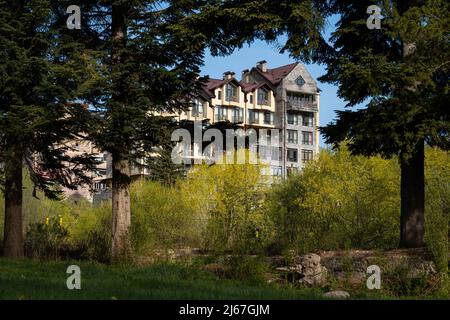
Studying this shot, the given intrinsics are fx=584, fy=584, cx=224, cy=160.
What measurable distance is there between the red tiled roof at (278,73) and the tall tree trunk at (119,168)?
65749 mm

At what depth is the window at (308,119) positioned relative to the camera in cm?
8700

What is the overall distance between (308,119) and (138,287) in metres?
79.9

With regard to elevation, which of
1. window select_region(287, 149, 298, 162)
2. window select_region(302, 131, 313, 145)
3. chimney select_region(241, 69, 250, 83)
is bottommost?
window select_region(287, 149, 298, 162)

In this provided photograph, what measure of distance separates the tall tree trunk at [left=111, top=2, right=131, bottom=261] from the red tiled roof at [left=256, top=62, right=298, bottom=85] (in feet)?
216

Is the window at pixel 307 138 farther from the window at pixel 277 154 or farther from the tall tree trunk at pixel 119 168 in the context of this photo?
the tall tree trunk at pixel 119 168

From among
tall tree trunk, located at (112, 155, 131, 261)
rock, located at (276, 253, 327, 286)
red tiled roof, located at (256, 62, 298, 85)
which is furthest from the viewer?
red tiled roof, located at (256, 62, 298, 85)

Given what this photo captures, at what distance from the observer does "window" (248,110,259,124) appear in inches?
3171

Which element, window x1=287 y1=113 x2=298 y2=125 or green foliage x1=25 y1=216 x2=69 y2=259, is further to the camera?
window x1=287 y1=113 x2=298 y2=125

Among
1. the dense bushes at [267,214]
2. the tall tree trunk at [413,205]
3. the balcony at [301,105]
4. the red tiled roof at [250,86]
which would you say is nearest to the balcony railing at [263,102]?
the red tiled roof at [250,86]

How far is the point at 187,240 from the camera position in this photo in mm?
26938

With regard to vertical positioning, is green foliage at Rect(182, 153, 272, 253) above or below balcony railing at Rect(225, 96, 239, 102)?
below

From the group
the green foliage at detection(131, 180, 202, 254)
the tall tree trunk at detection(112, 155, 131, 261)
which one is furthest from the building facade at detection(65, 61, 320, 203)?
the tall tree trunk at detection(112, 155, 131, 261)

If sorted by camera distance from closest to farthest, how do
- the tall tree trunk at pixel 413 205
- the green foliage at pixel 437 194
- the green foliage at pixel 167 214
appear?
the tall tree trunk at pixel 413 205 → the green foliage at pixel 437 194 → the green foliage at pixel 167 214

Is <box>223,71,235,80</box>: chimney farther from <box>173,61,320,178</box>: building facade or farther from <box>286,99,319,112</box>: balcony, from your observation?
<box>286,99,319,112</box>: balcony
